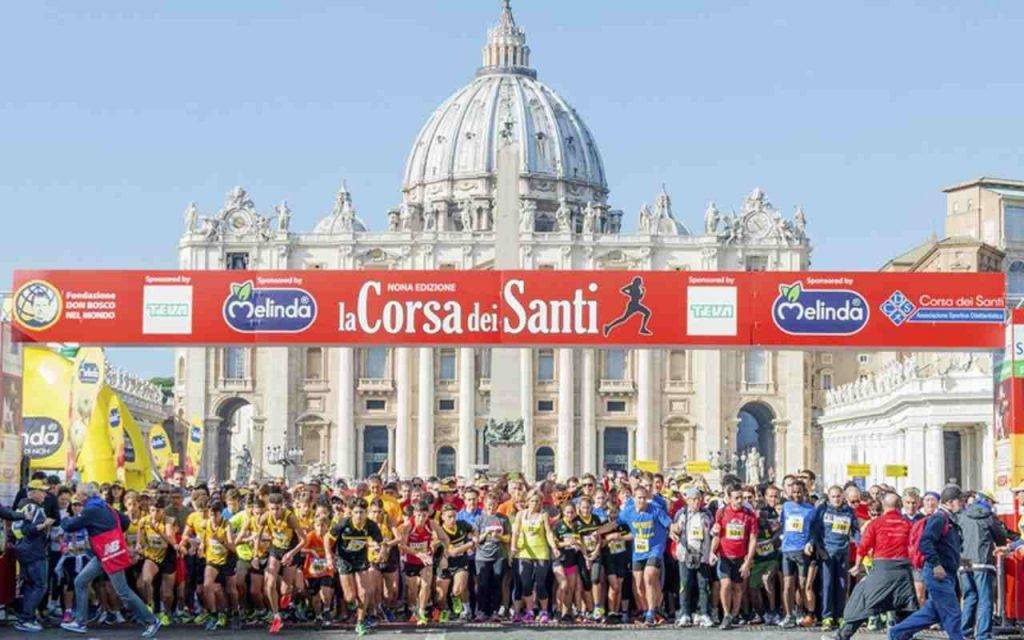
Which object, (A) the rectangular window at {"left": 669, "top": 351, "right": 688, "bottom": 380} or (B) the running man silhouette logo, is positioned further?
(A) the rectangular window at {"left": 669, "top": 351, "right": 688, "bottom": 380}

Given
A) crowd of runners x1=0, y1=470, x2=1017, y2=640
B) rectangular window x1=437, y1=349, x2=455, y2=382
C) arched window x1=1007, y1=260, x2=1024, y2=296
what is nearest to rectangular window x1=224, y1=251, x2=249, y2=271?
rectangular window x1=437, y1=349, x2=455, y2=382

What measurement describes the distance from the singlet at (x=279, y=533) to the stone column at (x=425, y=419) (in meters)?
79.9

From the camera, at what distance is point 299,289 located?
2388cm

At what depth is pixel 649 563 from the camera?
753 inches

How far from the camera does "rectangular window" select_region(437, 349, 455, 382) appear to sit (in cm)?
10019

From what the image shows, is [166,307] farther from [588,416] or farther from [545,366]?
[545,366]

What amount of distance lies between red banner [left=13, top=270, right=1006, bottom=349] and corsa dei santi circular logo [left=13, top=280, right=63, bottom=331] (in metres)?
0.21

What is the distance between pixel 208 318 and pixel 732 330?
7.41 meters

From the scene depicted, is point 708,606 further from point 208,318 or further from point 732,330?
point 208,318

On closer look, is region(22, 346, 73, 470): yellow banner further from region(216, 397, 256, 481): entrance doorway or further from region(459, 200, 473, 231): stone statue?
region(459, 200, 473, 231): stone statue

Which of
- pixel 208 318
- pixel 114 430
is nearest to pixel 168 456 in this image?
pixel 114 430

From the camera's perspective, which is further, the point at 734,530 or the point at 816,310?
the point at 816,310

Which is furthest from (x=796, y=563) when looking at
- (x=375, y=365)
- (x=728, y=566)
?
(x=375, y=365)

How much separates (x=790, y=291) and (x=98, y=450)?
11.0 meters
